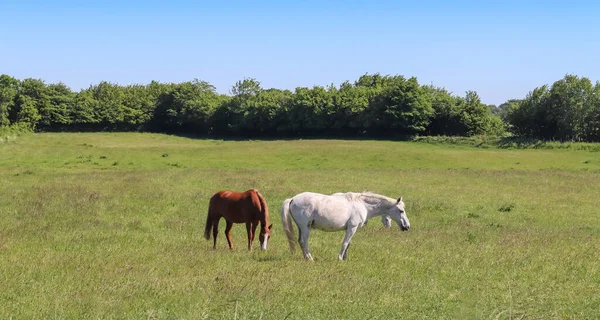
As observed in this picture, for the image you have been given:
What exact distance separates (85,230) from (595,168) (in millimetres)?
43660

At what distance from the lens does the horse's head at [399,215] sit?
14453 mm

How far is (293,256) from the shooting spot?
1417cm

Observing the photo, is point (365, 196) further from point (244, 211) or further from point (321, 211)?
point (244, 211)

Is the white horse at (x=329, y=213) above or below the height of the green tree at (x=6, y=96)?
below

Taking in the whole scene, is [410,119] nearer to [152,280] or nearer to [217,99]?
[217,99]

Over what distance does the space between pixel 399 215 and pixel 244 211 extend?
421 cm

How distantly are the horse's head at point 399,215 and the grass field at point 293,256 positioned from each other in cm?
75

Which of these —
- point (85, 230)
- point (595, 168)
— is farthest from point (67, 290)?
point (595, 168)

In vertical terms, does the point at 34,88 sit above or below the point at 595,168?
above

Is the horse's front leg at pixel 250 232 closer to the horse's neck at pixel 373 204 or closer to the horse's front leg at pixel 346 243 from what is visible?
the horse's front leg at pixel 346 243

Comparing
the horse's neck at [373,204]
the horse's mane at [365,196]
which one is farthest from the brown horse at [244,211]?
the horse's neck at [373,204]

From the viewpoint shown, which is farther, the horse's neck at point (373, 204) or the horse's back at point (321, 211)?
the horse's neck at point (373, 204)

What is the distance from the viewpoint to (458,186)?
35.9 metres

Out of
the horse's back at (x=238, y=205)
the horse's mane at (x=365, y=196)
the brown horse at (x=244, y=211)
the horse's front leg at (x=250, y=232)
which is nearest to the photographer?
the horse's mane at (x=365, y=196)
